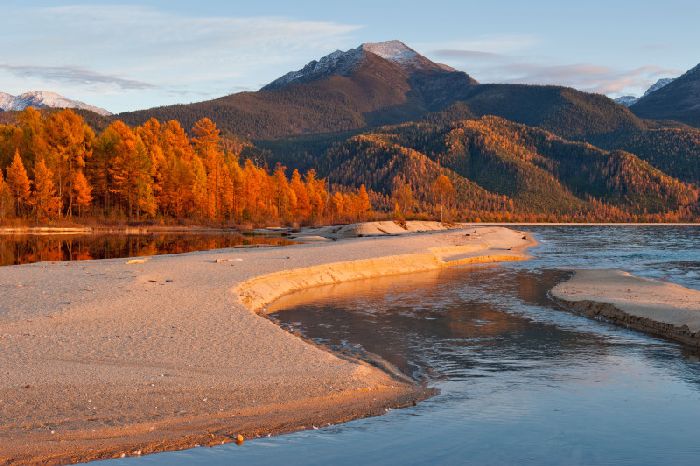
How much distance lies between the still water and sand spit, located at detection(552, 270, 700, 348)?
116 centimetres

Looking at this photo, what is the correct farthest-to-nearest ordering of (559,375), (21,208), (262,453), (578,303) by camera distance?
1. (21,208)
2. (578,303)
3. (559,375)
4. (262,453)

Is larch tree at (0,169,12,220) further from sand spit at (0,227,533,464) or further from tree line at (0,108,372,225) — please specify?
sand spit at (0,227,533,464)

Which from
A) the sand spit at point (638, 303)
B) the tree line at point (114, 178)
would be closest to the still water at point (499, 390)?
the sand spit at point (638, 303)

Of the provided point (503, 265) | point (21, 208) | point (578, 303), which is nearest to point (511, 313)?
point (578, 303)

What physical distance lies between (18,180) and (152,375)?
90593 millimetres

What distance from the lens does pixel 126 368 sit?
1590 centimetres

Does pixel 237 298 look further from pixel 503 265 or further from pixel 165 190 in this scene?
pixel 165 190

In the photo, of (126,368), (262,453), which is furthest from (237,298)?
(262,453)

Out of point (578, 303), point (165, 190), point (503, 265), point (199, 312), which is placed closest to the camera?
point (199, 312)

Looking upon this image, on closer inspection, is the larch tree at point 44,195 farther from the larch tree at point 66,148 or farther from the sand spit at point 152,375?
the sand spit at point 152,375

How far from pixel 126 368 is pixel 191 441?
14.8 ft

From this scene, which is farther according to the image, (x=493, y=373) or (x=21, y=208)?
(x=21, y=208)

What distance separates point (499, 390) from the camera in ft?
53.8

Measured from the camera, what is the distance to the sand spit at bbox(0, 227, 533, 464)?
40.1 feet
